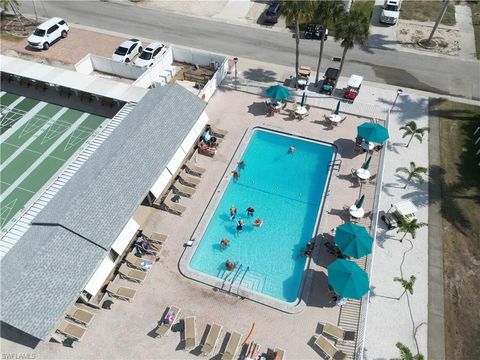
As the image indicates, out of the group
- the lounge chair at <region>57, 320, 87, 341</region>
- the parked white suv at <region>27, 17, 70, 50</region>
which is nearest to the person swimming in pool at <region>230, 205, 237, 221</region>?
the lounge chair at <region>57, 320, 87, 341</region>

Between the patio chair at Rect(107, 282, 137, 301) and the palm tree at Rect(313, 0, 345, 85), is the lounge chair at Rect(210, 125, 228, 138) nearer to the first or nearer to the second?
the palm tree at Rect(313, 0, 345, 85)

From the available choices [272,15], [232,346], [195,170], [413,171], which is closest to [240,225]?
[195,170]

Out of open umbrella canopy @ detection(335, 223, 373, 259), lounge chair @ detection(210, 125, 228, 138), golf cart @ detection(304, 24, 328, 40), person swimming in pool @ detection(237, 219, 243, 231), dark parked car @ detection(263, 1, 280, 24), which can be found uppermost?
dark parked car @ detection(263, 1, 280, 24)

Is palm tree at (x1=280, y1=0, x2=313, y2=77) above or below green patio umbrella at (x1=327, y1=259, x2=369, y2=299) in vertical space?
above

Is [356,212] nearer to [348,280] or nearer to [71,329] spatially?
[348,280]

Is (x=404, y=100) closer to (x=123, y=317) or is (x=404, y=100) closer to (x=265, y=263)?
(x=265, y=263)
